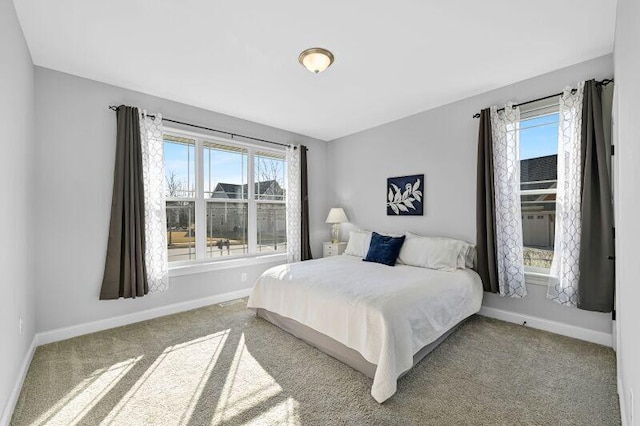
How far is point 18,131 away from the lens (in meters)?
2.02

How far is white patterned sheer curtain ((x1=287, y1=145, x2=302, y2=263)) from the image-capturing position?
454 cm

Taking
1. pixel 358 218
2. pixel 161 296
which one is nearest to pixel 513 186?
pixel 358 218

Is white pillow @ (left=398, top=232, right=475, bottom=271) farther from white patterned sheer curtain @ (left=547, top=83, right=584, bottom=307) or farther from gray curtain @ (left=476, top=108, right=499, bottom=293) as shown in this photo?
white patterned sheer curtain @ (left=547, top=83, right=584, bottom=307)

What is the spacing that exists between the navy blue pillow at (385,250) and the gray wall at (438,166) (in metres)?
0.55

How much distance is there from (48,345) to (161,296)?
3.25 feet

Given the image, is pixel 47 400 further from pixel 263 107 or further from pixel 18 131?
pixel 263 107

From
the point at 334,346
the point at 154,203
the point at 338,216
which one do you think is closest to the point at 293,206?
the point at 338,216

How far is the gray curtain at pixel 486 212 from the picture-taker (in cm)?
301

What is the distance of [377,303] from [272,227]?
9.37 ft

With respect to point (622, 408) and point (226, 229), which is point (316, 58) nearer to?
point (226, 229)

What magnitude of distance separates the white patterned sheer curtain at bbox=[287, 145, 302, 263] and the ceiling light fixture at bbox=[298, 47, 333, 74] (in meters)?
2.15

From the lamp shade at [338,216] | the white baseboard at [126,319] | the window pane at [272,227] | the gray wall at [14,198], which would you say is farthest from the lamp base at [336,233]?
the gray wall at [14,198]

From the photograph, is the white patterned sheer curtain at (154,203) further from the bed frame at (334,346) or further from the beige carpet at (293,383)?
the bed frame at (334,346)

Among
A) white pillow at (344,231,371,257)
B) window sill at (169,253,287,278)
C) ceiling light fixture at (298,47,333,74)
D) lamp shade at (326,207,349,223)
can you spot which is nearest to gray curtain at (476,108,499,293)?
white pillow at (344,231,371,257)
